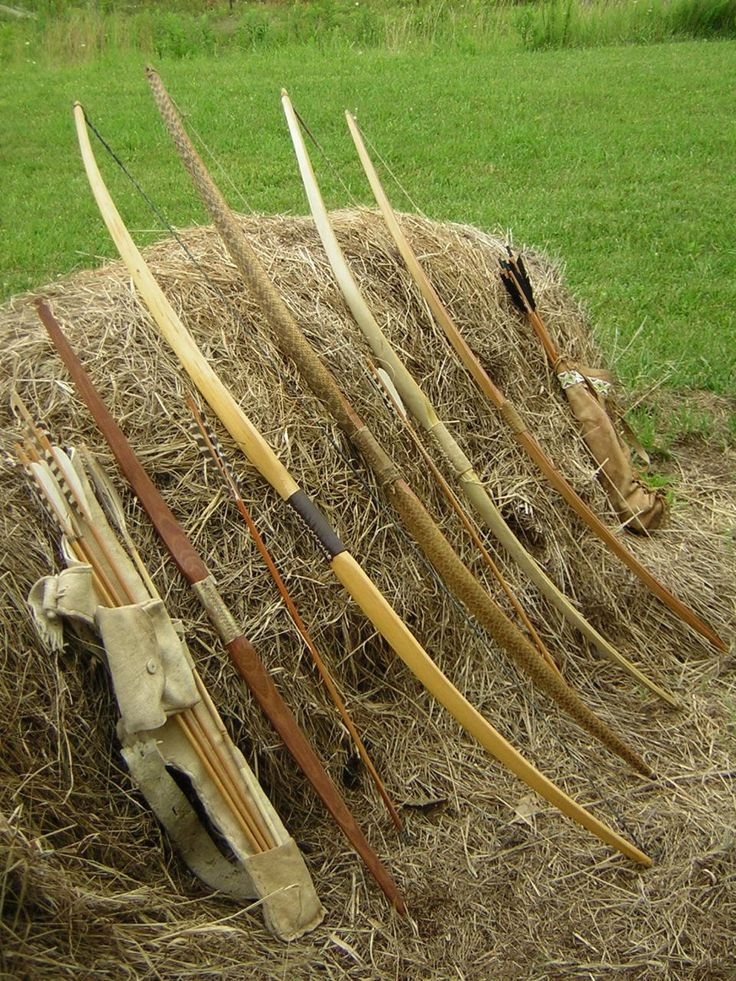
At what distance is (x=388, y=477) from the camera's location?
102 inches

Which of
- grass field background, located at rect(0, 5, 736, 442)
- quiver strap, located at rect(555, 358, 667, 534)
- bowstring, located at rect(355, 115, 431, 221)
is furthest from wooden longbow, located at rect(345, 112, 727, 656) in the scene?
grass field background, located at rect(0, 5, 736, 442)

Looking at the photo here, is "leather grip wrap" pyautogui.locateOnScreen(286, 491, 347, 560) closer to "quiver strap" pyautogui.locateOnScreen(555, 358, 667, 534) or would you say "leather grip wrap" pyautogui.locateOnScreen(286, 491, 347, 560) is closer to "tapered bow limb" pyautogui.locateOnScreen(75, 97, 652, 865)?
"tapered bow limb" pyautogui.locateOnScreen(75, 97, 652, 865)

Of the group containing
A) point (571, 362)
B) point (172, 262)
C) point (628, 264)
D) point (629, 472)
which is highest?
point (172, 262)

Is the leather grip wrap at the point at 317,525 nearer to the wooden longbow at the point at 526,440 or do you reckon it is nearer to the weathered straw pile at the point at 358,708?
the weathered straw pile at the point at 358,708

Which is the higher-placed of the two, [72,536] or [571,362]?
[72,536]

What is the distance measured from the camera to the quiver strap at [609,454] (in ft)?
11.8

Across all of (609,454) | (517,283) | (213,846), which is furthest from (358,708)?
(517,283)

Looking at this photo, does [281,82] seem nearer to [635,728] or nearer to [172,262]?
[172,262]

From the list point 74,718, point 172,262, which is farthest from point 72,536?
point 172,262

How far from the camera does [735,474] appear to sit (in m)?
4.19

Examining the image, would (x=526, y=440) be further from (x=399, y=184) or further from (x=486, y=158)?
(x=486, y=158)

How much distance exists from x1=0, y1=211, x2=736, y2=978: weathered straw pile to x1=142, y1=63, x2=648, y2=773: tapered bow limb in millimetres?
136

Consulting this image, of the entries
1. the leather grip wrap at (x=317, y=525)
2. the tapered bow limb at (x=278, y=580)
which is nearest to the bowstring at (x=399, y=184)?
the tapered bow limb at (x=278, y=580)

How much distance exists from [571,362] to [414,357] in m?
0.76
